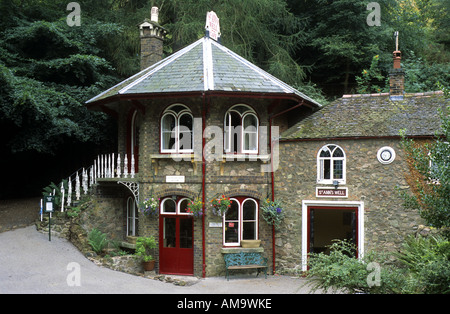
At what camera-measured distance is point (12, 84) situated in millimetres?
16344

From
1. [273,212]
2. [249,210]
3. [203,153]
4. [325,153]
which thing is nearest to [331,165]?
[325,153]

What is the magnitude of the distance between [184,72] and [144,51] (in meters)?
4.06

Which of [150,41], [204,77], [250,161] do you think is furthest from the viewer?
[150,41]

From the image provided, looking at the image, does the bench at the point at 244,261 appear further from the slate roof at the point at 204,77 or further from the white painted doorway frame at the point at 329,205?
the slate roof at the point at 204,77

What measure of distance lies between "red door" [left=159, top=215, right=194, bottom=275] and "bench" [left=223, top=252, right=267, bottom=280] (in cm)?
133

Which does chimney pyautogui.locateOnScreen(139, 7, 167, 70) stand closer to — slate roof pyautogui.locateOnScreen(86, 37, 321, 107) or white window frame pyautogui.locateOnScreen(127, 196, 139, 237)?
slate roof pyautogui.locateOnScreen(86, 37, 321, 107)

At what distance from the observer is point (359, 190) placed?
14.2m

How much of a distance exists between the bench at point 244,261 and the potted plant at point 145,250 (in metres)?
2.42

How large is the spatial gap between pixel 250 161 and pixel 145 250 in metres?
4.56

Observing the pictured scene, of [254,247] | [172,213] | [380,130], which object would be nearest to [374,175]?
[380,130]

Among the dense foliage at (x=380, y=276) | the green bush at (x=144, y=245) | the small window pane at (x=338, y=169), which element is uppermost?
the small window pane at (x=338, y=169)

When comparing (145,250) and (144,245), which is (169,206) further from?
(145,250)

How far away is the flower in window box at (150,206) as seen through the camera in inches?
577

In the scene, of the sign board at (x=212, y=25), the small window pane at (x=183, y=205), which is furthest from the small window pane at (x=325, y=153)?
the sign board at (x=212, y=25)
